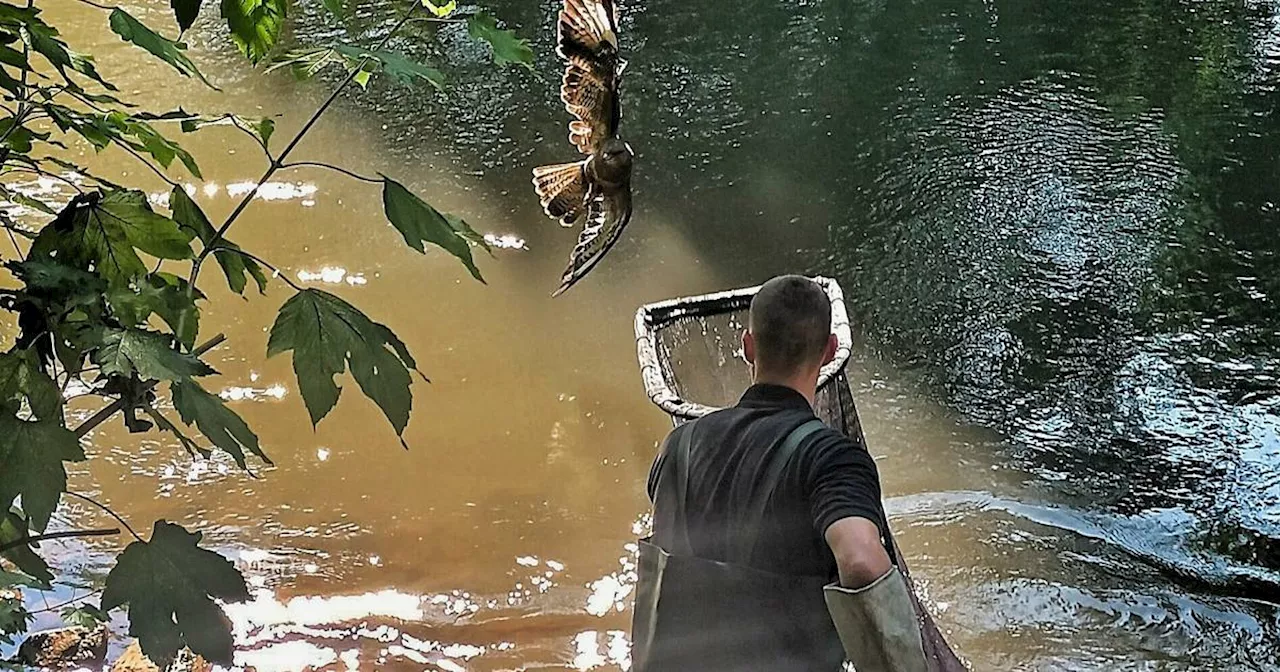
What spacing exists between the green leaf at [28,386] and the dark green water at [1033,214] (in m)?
2.34

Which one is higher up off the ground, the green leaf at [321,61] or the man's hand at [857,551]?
the green leaf at [321,61]

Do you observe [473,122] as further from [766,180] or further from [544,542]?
[544,542]

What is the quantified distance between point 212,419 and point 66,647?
2.07 meters

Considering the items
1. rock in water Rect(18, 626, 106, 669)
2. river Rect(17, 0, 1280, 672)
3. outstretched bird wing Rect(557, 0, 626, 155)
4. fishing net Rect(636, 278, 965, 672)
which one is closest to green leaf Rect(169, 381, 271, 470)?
outstretched bird wing Rect(557, 0, 626, 155)

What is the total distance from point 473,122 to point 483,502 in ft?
9.43

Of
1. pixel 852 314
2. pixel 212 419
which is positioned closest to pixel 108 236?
pixel 212 419

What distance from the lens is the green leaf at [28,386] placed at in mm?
959

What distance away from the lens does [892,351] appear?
4.22 m

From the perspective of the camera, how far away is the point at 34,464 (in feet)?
3.00

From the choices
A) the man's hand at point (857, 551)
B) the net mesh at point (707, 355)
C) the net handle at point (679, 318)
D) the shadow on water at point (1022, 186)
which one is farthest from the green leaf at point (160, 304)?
the shadow on water at point (1022, 186)

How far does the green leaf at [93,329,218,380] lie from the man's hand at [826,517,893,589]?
0.82 metres

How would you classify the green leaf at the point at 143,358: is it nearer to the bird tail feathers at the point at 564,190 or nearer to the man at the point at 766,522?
the man at the point at 766,522

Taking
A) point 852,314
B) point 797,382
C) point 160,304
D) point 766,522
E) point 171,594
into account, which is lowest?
point 852,314

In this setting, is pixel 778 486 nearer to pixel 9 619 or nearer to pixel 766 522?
pixel 766 522
